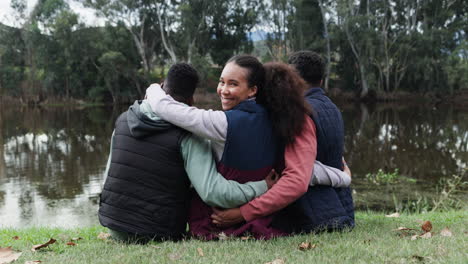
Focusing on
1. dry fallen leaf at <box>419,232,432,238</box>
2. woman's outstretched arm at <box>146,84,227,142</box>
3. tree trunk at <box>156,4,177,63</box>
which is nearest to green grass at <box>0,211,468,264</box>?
dry fallen leaf at <box>419,232,432,238</box>

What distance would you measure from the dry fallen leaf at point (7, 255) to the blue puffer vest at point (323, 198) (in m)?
1.73

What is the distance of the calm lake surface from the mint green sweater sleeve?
4.89m

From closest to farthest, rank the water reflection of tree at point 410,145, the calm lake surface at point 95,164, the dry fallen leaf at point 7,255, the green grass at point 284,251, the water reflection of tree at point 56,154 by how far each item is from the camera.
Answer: the green grass at point 284,251 → the dry fallen leaf at point 7,255 → the calm lake surface at point 95,164 → the water reflection of tree at point 56,154 → the water reflection of tree at point 410,145

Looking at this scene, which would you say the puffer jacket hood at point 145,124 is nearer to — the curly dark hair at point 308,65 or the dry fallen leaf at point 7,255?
the dry fallen leaf at point 7,255

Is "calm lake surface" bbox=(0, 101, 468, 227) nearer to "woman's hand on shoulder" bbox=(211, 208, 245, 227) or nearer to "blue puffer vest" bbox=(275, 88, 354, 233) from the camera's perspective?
"blue puffer vest" bbox=(275, 88, 354, 233)

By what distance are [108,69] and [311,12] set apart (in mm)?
17312

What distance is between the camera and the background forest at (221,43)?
3656cm

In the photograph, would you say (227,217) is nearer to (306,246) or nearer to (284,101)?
(306,246)

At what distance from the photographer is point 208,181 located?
10.1 feet

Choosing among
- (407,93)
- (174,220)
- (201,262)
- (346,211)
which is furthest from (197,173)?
(407,93)

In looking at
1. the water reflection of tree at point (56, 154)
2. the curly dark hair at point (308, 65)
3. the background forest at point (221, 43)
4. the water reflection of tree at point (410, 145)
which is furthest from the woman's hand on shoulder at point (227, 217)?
the background forest at point (221, 43)

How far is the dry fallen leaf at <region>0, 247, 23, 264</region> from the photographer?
2.81m

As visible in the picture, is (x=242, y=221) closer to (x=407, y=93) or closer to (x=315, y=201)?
(x=315, y=201)

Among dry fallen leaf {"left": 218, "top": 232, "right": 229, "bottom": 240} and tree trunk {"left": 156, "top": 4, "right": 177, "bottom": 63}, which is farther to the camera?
tree trunk {"left": 156, "top": 4, "right": 177, "bottom": 63}
